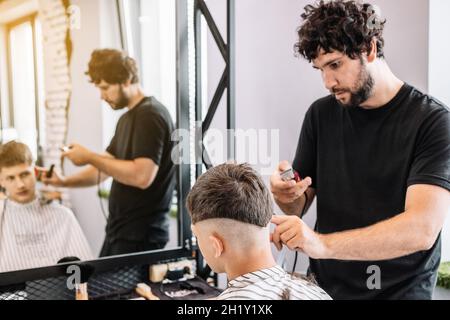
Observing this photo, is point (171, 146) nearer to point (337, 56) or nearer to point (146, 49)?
point (146, 49)

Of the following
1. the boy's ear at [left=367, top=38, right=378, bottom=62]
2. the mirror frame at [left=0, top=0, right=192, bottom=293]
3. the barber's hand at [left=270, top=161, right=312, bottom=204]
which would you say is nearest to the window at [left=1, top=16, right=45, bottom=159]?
the mirror frame at [left=0, top=0, right=192, bottom=293]

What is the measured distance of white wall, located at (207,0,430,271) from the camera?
1890 mm

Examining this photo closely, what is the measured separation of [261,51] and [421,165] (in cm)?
96

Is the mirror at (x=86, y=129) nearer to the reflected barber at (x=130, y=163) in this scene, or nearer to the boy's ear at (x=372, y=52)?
the reflected barber at (x=130, y=163)

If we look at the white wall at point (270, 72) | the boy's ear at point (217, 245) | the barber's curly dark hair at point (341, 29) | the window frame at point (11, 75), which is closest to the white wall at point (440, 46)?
the barber's curly dark hair at point (341, 29)

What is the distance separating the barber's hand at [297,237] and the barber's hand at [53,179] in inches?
34.9

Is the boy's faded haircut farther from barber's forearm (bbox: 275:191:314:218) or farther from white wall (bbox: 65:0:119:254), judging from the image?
white wall (bbox: 65:0:119:254)

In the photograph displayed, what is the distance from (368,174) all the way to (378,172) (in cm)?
3

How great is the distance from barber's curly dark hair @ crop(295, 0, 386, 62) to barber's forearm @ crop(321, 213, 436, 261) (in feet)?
1.79

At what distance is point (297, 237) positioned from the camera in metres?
1.19

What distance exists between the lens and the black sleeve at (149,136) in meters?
1.83

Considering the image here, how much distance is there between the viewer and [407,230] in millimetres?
1202
